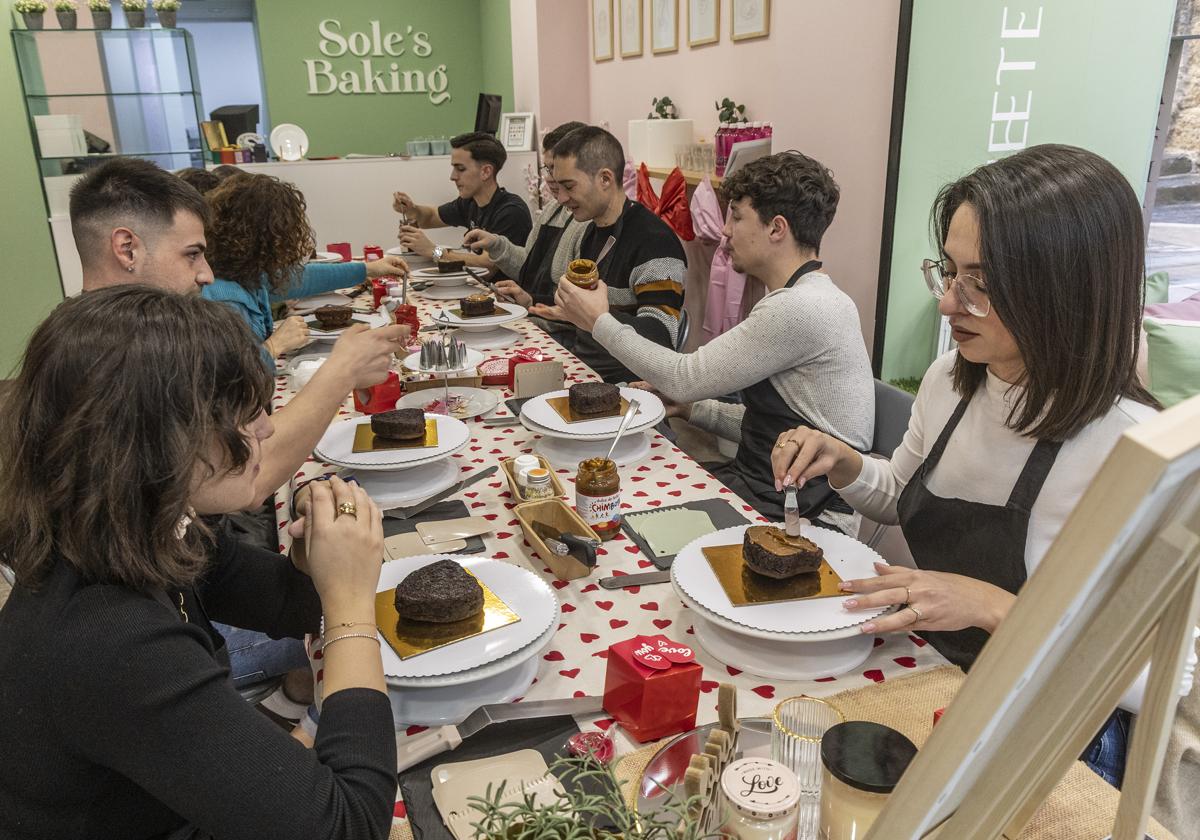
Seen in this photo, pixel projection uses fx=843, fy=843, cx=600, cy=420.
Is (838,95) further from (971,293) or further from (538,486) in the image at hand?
(538,486)

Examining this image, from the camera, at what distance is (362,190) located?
18.3 feet

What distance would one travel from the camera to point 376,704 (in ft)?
3.20

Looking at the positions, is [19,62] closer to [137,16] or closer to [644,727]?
[137,16]

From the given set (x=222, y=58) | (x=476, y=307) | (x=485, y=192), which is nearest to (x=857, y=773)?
(x=476, y=307)

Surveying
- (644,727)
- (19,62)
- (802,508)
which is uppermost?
(19,62)

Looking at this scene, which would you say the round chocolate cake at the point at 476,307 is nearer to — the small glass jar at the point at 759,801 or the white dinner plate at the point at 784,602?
the white dinner plate at the point at 784,602

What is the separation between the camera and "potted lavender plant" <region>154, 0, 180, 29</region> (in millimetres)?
5098

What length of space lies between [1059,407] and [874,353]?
5.53ft

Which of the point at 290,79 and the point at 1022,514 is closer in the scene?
the point at 1022,514

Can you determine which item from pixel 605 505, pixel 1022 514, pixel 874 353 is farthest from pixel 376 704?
pixel 874 353

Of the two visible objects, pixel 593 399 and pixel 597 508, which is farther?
pixel 593 399

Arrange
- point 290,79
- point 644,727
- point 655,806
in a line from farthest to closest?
point 290,79 < point 644,727 < point 655,806

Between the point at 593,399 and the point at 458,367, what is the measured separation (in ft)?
2.31

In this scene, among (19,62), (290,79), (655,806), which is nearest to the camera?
(655,806)
